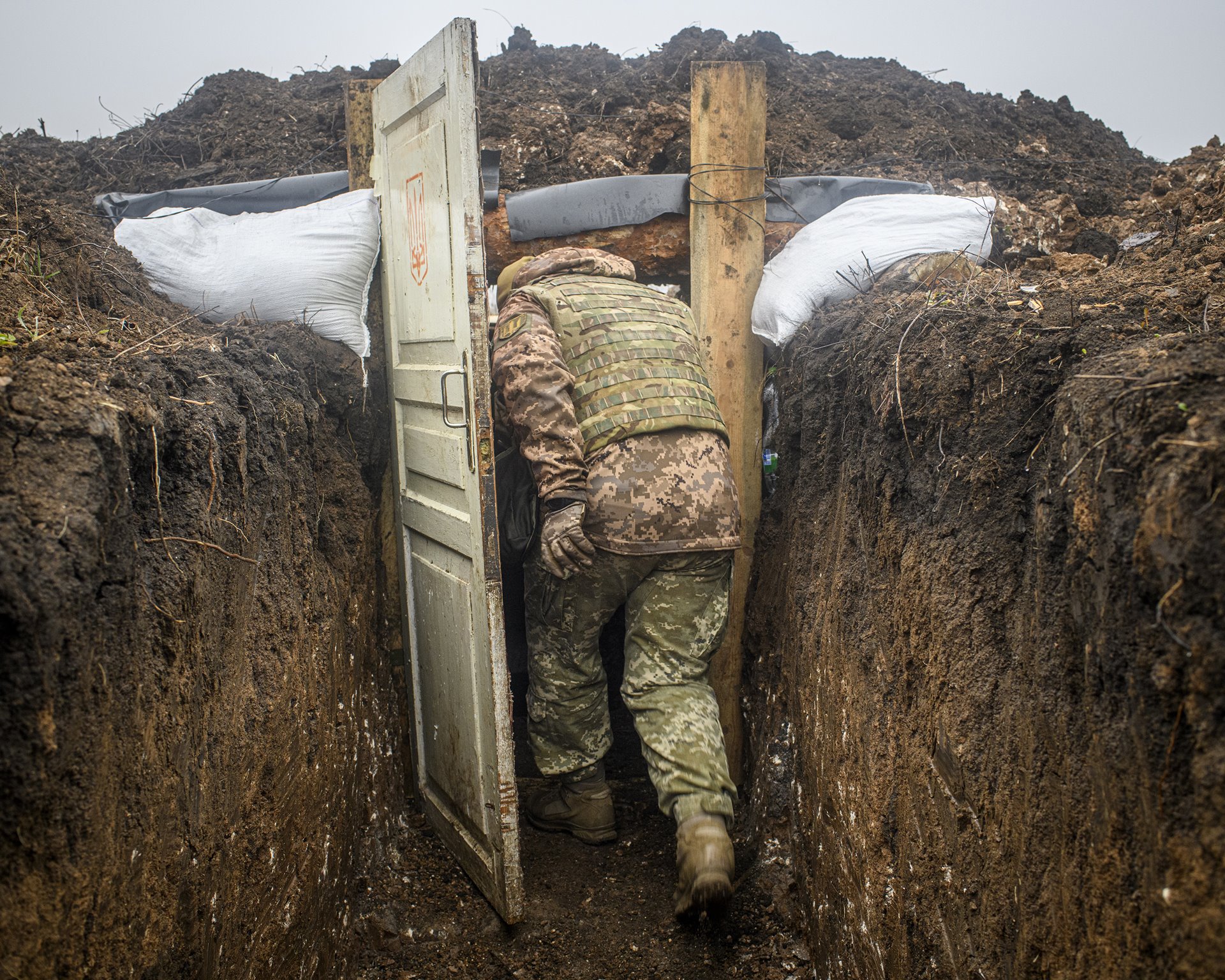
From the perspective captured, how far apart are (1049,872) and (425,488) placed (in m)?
2.12

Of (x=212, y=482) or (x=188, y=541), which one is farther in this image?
(x=212, y=482)

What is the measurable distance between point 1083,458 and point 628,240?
8.30 feet

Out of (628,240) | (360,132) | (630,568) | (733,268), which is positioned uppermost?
(360,132)

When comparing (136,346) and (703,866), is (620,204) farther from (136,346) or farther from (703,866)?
Answer: (703,866)

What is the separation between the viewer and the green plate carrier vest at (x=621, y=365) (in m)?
2.71

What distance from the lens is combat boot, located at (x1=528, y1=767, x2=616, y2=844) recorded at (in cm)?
314

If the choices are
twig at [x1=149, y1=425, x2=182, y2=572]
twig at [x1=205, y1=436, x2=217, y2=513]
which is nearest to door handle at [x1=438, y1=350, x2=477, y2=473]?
twig at [x1=205, y1=436, x2=217, y2=513]

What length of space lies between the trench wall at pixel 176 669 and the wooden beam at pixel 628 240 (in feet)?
3.53

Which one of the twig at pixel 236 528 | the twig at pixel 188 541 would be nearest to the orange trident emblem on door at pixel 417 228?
the twig at pixel 236 528

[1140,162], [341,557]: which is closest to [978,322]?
[341,557]

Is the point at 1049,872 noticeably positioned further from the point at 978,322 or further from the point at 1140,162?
the point at 1140,162

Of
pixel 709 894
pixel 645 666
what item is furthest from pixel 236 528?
pixel 709 894

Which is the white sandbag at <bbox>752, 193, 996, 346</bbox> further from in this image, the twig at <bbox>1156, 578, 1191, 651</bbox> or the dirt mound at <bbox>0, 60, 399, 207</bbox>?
the dirt mound at <bbox>0, 60, 399, 207</bbox>

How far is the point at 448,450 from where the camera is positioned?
2.60m
